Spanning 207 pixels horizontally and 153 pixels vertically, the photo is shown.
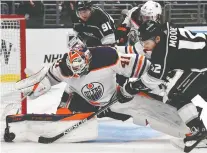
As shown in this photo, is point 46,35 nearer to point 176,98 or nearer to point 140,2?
point 140,2

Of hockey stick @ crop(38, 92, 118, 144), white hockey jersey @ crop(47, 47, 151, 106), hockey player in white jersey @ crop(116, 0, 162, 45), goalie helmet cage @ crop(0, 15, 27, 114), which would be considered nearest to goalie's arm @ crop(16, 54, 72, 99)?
white hockey jersey @ crop(47, 47, 151, 106)

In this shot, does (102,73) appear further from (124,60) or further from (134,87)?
(134,87)

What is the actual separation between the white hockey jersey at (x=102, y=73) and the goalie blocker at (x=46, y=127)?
0.53 feet

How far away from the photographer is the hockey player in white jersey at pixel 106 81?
345 centimetres

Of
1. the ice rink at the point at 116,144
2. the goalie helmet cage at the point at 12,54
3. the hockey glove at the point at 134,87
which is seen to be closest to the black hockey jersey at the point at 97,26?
the goalie helmet cage at the point at 12,54

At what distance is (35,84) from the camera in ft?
11.7

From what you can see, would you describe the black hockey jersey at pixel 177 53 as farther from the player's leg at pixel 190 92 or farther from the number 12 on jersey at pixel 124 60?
the number 12 on jersey at pixel 124 60

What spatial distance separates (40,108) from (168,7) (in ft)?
11.1

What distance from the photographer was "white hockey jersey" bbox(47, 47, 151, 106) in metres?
3.47

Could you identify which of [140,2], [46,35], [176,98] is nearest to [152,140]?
[176,98]

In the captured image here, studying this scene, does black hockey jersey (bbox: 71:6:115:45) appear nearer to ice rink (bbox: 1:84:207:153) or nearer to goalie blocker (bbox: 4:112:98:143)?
ice rink (bbox: 1:84:207:153)

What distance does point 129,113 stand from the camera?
3.71m

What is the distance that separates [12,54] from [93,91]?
1.03m

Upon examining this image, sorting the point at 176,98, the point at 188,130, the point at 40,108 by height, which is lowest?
the point at 40,108
